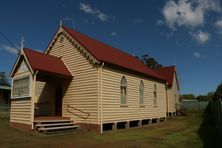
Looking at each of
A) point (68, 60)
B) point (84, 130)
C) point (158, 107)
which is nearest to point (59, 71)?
point (68, 60)

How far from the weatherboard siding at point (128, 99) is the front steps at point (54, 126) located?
2211 mm

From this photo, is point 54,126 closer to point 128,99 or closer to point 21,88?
point 21,88

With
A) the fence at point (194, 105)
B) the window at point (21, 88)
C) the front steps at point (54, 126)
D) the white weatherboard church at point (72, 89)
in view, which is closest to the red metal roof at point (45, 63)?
the white weatherboard church at point (72, 89)

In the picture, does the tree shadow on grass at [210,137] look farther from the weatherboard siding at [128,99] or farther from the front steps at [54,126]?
the front steps at [54,126]

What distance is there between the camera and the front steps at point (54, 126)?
50.9 feet

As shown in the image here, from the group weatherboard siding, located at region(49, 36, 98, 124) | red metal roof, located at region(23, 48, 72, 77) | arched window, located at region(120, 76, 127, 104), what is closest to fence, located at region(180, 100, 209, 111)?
arched window, located at region(120, 76, 127, 104)

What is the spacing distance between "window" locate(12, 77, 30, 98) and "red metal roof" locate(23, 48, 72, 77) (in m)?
1.15

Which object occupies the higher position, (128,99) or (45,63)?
(45,63)

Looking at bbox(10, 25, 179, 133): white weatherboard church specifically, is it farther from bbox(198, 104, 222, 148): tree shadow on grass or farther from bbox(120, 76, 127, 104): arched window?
bbox(198, 104, 222, 148): tree shadow on grass

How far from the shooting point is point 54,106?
20.7 m

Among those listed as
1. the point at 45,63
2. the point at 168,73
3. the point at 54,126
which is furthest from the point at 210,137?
the point at 168,73

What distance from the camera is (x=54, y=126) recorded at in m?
16.3

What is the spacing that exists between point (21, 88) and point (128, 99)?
7.88 m

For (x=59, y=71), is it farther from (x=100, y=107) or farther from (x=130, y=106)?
(x=130, y=106)
